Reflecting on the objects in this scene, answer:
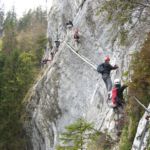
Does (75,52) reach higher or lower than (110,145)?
higher

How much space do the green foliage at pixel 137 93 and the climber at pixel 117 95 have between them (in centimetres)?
127

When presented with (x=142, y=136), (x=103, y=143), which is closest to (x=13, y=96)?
(x=103, y=143)

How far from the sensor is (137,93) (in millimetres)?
15289

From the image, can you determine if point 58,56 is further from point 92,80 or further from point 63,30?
point 63,30

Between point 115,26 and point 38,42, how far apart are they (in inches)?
2417

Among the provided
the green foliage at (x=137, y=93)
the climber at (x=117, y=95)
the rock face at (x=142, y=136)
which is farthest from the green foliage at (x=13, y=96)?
the rock face at (x=142, y=136)

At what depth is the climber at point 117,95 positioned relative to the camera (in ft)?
55.6

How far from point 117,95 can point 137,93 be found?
1.89 meters

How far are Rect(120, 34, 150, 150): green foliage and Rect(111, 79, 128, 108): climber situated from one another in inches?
50.2

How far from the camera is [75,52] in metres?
31.4

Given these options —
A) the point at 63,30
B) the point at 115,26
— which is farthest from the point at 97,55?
the point at 63,30

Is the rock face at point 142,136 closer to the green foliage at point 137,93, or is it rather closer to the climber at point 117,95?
the green foliage at point 137,93

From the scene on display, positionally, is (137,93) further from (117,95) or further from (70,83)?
(70,83)

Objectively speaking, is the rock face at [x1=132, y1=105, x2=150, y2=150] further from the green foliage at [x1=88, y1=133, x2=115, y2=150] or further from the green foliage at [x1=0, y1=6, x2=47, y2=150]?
the green foliage at [x1=0, y1=6, x2=47, y2=150]
